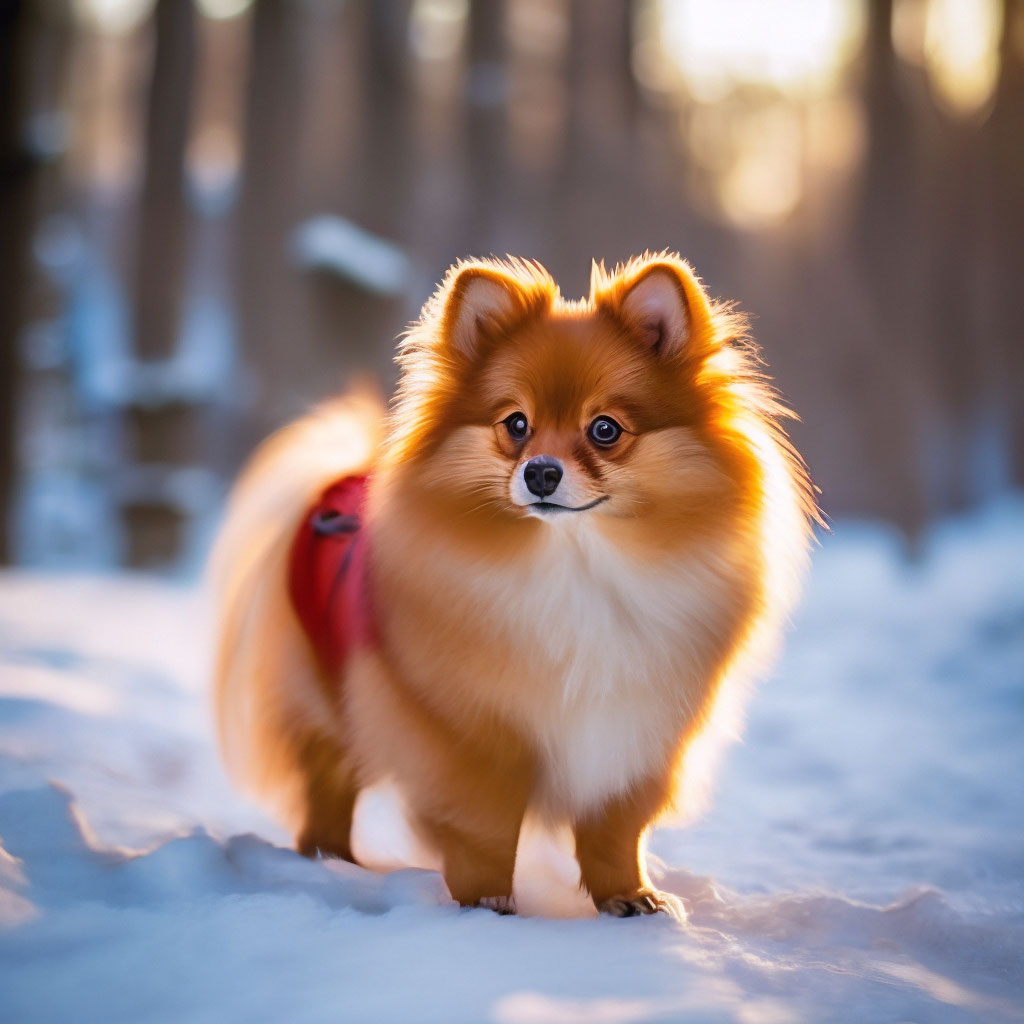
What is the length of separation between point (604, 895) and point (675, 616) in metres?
0.51

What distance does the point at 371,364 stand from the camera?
488cm

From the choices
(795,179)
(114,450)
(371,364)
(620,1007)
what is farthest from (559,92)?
(620,1007)

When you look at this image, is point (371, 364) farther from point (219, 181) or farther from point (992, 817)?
point (992, 817)

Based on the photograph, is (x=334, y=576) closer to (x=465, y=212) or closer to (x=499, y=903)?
(x=499, y=903)

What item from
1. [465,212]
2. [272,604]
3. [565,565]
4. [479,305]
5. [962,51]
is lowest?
[272,604]

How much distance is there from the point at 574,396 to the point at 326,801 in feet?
3.19

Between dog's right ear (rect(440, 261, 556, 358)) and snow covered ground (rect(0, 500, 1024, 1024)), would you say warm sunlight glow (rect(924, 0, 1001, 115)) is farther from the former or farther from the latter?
dog's right ear (rect(440, 261, 556, 358))

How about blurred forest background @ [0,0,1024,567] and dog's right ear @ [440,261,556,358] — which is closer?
dog's right ear @ [440,261,556,358]

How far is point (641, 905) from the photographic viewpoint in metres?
1.38

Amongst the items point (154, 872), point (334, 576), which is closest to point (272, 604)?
point (334, 576)

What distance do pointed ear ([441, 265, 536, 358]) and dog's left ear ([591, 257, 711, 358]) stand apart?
17 centimetres

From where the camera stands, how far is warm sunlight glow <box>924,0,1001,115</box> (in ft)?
12.7

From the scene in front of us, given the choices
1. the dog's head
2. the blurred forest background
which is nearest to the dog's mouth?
the dog's head

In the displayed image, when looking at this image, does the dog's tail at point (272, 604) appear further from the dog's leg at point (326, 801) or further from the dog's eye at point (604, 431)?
the dog's eye at point (604, 431)
